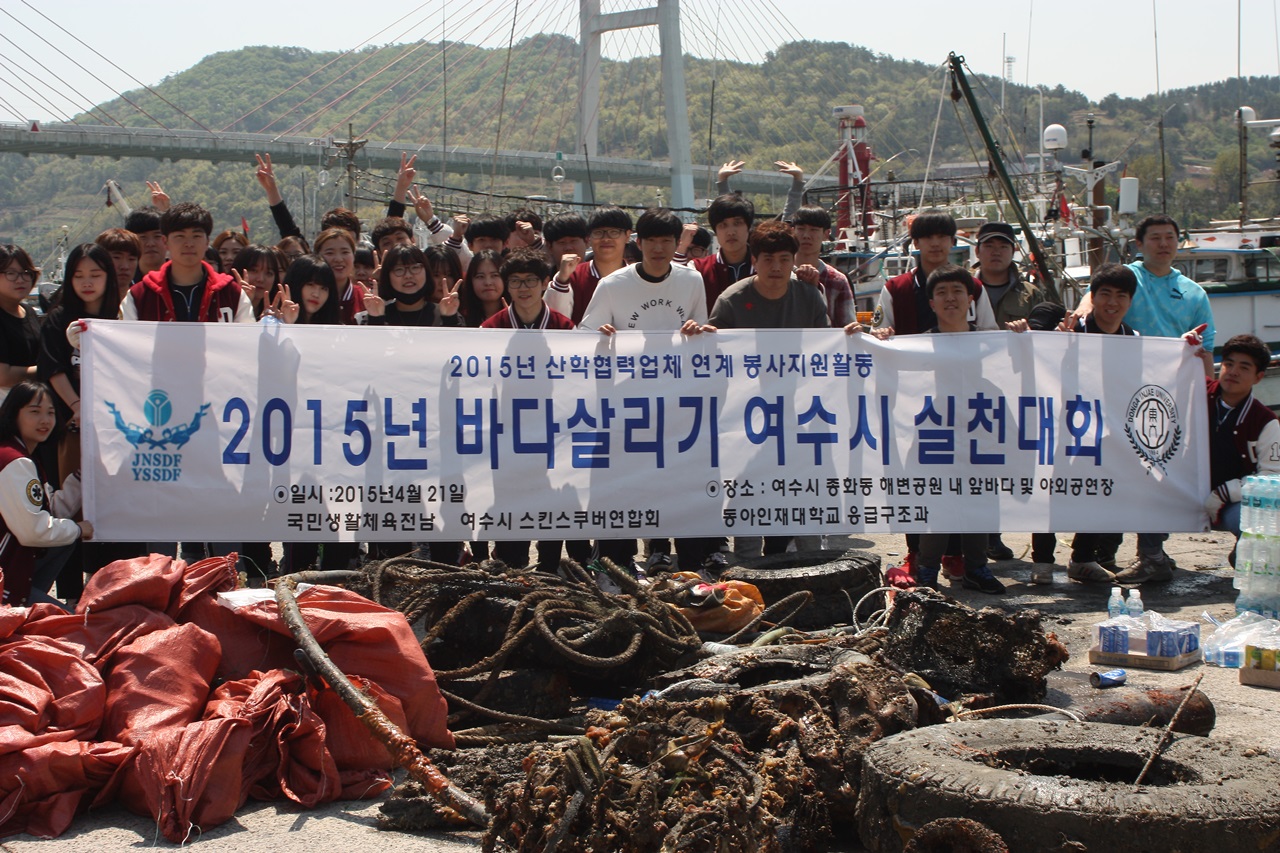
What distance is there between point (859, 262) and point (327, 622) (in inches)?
894

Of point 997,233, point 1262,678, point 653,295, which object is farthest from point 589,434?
point 1262,678

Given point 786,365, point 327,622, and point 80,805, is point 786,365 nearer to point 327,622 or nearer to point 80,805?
point 327,622

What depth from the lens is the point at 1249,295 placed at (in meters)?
19.4

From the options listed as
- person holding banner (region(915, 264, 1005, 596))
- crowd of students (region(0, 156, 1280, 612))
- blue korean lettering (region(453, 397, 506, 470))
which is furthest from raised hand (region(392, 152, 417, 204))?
person holding banner (region(915, 264, 1005, 596))

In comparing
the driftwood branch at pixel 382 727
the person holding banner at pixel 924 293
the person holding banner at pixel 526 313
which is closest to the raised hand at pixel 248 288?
the person holding banner at pixel 526 313

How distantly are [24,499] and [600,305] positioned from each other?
120 inches

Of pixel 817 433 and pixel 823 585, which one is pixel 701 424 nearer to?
pixel 817 433

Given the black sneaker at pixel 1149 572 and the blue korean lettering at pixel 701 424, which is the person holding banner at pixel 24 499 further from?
the black sneaker at pixel 1149 572

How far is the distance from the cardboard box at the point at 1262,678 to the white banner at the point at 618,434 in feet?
5.51

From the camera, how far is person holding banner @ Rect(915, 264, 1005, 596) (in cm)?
704

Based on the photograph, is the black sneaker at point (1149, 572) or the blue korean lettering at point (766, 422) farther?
the black sneaker at point (1149, 572)

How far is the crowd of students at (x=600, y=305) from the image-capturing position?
260 inches

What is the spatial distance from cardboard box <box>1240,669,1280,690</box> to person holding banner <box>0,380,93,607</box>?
17.6 feet

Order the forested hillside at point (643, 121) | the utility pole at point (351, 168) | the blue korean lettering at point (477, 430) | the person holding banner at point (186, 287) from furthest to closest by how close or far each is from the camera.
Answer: the forested hillside at point (643, 121), the utility pole at point (351, 168), the person holding banner at point (186, 287), the blue korean lettering at point (477, 430)
